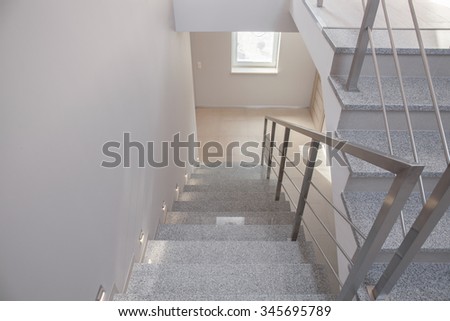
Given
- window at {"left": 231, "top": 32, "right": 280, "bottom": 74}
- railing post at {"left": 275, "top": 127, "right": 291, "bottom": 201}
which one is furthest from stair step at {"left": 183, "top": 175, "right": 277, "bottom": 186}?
window at {"left": 231, "top": 32, "right": 280, "bottom": 74}

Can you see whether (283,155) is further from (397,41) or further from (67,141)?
(67,141)

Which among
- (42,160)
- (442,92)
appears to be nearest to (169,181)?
(42,160)

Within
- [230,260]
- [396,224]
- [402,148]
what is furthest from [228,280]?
[402,148]

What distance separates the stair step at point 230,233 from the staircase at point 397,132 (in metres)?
0.76

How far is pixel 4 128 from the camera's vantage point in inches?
26.8

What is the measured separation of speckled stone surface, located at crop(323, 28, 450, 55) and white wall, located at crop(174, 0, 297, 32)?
1318 millimetres

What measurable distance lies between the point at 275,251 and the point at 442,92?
1.31 metres

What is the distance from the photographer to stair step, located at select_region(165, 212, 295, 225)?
238 centimetres

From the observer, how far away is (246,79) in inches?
242

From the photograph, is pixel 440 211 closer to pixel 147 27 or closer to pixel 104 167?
pixel 104 167

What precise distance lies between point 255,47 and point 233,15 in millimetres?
3066

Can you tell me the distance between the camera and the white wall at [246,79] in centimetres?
568

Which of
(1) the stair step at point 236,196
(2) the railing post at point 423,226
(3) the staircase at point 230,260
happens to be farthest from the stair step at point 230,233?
(2) the railing post at point 423,226

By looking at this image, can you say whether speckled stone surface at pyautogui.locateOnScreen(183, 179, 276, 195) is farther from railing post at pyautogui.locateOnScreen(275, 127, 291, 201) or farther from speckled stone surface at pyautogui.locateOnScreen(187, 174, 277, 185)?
railing post at pyautogui.locateOnScreen(275, 127, 291, 201)
